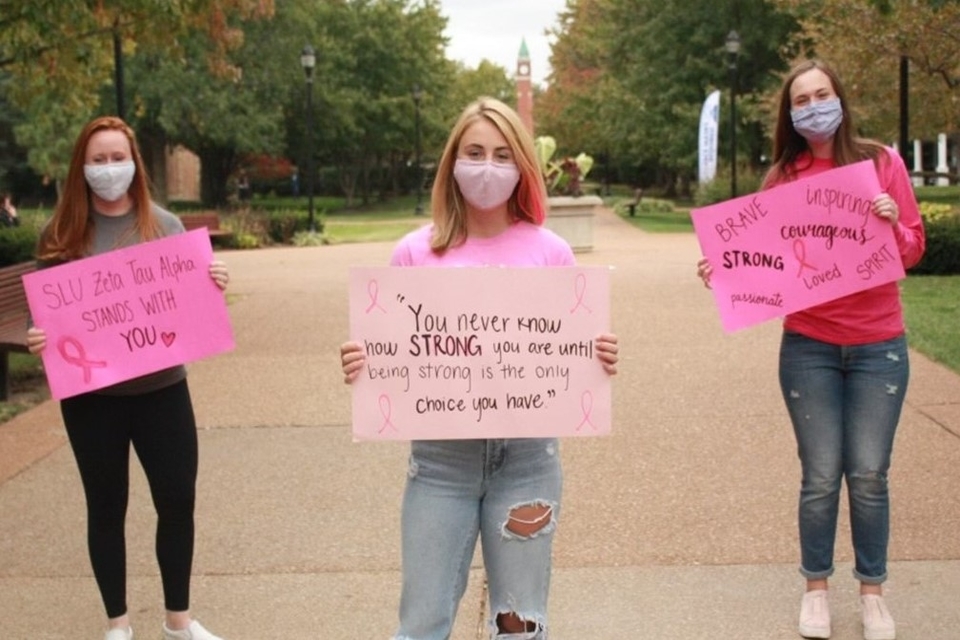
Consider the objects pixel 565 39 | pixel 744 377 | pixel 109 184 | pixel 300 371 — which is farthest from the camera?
pixel 565 39

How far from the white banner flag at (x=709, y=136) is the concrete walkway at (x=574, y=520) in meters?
22.3

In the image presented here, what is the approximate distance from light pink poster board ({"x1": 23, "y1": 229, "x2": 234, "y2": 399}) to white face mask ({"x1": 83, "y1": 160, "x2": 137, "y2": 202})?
0.21m

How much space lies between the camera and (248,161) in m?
56.2

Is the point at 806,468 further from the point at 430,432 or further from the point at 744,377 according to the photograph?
the point at 744,377

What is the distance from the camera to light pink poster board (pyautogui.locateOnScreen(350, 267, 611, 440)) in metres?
3.43

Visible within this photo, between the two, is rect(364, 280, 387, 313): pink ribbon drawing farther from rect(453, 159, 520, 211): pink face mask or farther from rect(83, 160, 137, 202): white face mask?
rect(83, 160, 137, 202): white face mask

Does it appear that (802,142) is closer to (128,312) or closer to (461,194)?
(461,194)

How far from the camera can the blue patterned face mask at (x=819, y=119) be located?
4230mm

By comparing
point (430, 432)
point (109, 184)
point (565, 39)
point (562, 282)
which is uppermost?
point (565, 39)

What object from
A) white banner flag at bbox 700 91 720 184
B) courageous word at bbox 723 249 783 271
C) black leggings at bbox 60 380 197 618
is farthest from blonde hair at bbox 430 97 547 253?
white banner flag at bbox 700 91 720 184

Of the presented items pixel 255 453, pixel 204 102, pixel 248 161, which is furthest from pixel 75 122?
pixel 255 453

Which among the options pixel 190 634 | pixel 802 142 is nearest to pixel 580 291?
pixel 802 142

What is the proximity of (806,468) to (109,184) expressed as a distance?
258 cm

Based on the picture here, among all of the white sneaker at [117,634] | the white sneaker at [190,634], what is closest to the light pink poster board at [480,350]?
the white sneaker at [190,634]
